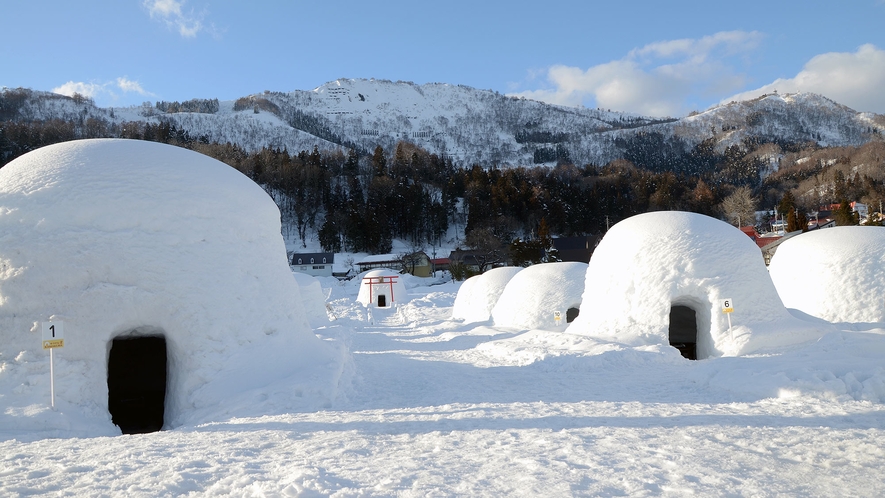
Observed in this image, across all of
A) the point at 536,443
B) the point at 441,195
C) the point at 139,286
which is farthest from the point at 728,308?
the point at 441,195

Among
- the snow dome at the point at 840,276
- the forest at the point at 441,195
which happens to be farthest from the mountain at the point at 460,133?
the snow dome at the point at 840,276

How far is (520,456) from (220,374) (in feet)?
17.3

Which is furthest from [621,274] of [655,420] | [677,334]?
[655,420]

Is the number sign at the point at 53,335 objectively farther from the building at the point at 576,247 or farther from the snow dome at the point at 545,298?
the building at the point at 576,247

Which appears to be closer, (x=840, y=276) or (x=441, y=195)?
(x=840, y=276)

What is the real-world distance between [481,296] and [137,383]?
654 inches

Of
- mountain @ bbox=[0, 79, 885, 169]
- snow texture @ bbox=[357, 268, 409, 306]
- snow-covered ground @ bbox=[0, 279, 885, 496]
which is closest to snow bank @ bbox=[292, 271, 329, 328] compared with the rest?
snow texture @ bbox=[357, 268, 409, 306]

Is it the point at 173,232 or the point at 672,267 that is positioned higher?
the point at 173,232

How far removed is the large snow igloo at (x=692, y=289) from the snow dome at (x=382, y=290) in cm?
2458

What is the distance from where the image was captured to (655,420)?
6.32 meters

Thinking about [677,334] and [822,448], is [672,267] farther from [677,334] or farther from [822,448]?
[822,448]

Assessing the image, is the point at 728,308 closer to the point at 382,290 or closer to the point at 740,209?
the point at 382,290

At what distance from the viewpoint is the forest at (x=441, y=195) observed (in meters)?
70.6

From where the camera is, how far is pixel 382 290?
37.5 metres
